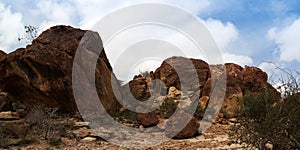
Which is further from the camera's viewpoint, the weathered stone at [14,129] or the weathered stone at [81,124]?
the weathered stone at [81,124]

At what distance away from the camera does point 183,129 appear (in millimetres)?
10398

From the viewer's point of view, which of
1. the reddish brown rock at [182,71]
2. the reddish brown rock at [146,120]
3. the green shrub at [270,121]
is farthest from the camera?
the reddish brown rock at [182,71]

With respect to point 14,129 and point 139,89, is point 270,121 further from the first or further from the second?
point 139,89

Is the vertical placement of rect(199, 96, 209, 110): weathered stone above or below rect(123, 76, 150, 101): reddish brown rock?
below

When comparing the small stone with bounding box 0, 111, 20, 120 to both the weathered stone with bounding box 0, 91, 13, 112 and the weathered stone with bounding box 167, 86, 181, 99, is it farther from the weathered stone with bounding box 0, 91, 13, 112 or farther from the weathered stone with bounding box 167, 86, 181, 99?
the weathered stone with bounding box 167, 86, 181, 99

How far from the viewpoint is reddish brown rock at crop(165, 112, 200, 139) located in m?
10.3

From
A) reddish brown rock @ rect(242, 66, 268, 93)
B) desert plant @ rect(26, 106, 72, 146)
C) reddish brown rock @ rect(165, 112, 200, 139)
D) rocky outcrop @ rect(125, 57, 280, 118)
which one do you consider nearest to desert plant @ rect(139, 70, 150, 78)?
rocky outcrop @ rect(125, 57, 280, 118)

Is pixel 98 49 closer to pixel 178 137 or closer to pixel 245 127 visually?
pixel 178 137

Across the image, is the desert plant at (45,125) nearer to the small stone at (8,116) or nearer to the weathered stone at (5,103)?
the small stone at (8,116)

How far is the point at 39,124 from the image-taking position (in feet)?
31.3

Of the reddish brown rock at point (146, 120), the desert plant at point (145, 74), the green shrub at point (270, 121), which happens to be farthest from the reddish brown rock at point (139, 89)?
the green shrub at point (270, 121)

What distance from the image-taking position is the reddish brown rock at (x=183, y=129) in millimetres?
10305

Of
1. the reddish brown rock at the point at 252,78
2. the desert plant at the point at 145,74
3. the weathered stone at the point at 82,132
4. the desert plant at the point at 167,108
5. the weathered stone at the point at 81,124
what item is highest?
the desert plant at the point at 145,74

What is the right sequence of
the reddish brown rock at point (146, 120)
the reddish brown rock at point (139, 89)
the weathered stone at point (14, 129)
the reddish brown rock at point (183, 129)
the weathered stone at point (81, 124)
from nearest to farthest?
the weathered stone at point (14, 129)
the reddish brown rock at point (183, 129)
the weathered stone at point (81, 124)
the reddish brown rock at point (146, 120)
the reddish brown rock at point (139, 89)
